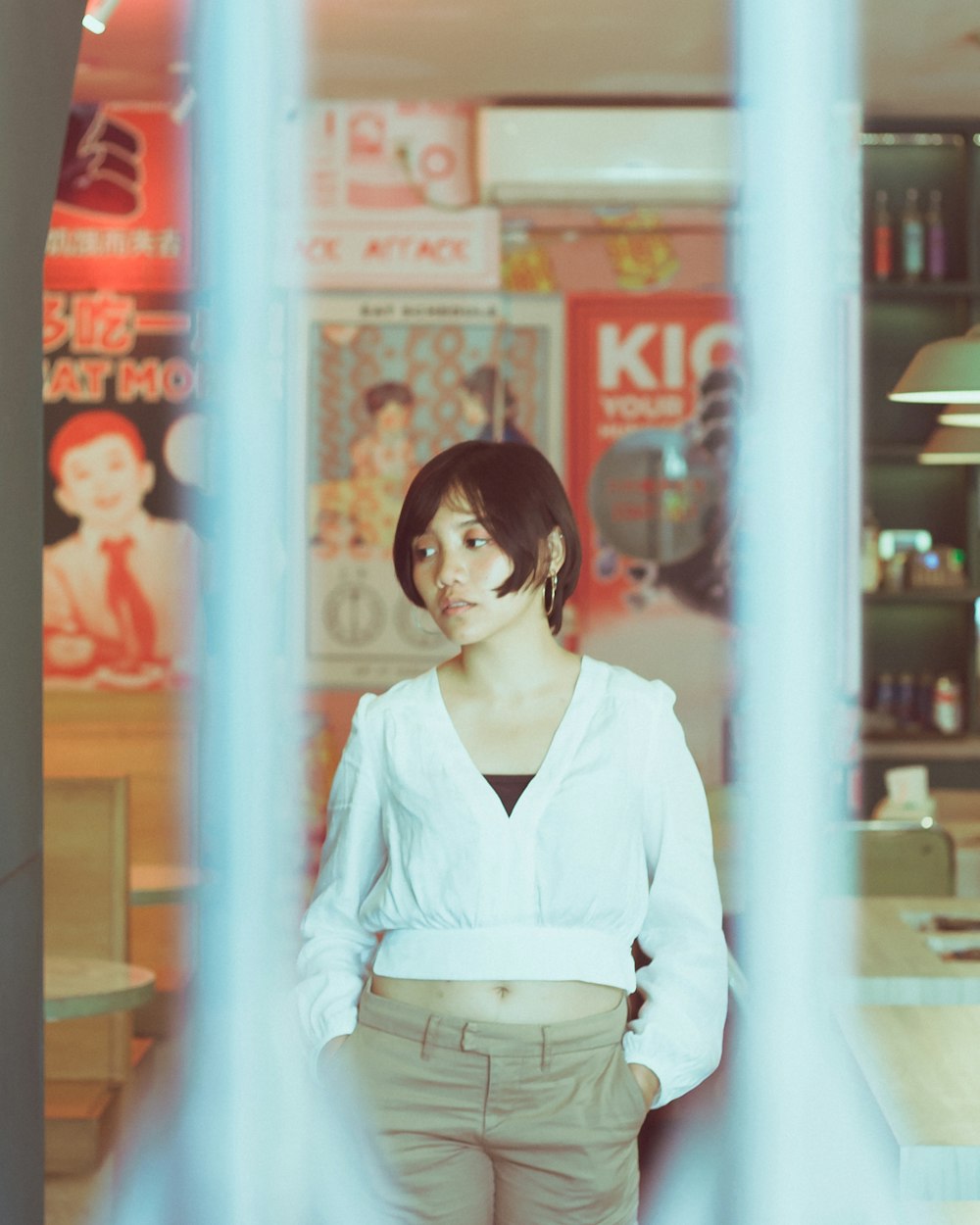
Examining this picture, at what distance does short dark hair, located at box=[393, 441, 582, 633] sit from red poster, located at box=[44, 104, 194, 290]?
3827 mm

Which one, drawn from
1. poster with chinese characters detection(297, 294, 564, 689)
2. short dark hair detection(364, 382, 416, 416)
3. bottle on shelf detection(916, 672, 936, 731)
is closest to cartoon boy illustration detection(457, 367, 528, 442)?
poster with chinese characters detection(297, 294, 564, 689)

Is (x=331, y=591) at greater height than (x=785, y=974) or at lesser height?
greater

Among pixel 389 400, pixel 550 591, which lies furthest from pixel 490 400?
pixel 550 591

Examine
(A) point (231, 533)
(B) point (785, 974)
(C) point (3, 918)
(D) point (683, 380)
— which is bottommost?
(B) point (785, 974)

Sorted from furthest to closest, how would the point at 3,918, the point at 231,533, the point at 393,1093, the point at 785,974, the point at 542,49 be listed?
the point at 231,533
the point at 542,49
the point at 785,974
the point at 3,918
the point at 393,1093

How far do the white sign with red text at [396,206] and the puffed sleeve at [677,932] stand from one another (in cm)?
384

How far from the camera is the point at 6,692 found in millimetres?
1589

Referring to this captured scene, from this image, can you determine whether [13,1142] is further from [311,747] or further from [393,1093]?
[311,747]

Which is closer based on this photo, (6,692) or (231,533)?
(6,692)

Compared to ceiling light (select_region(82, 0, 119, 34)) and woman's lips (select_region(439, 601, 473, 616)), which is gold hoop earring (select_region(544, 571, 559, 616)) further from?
ceiling light (select_region(82, 0, 119, 34))

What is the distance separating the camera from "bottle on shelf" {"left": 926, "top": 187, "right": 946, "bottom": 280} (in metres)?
5.26

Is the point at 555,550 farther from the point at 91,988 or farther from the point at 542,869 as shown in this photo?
the point at 91,988

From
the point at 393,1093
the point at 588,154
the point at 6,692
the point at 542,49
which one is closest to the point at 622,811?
the point at 393,1093

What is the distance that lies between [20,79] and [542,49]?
3.35 meters
